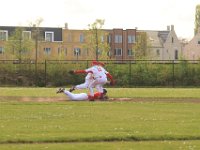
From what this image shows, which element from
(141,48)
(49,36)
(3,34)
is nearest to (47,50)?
(49,36)

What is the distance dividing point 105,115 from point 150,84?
31.8 metres

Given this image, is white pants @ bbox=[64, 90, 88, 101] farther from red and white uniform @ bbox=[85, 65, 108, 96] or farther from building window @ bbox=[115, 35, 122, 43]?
building window @ bbox=[115, 35, 122, 43]

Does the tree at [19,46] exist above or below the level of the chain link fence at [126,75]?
above

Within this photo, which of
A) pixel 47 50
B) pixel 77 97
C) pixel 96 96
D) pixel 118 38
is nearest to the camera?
pixel 77 97


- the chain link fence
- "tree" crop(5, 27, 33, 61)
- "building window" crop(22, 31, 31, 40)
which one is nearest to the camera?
the chain link fence

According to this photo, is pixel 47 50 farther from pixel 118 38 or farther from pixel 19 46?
pixel 19 46

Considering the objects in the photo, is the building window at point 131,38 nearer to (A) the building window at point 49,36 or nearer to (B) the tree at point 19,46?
(A) the building window at point 49,36

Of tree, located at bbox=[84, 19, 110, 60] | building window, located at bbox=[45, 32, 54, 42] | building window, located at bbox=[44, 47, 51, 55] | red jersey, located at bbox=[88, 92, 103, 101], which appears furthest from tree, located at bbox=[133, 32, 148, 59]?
red jersey, located at bbox=[88, 92, 103, 101]

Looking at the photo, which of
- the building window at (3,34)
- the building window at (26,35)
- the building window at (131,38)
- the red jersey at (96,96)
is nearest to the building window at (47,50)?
the building window at (3,34)

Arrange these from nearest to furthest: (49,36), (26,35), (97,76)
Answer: (97,76)
(26,35)
(49,36)

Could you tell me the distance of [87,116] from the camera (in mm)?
16500

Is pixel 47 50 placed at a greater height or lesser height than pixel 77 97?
greater

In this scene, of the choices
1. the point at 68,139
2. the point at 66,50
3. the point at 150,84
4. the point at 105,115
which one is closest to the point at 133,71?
the point at 150,84

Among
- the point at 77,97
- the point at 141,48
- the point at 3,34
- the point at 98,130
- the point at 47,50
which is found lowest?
the point at 98,130
